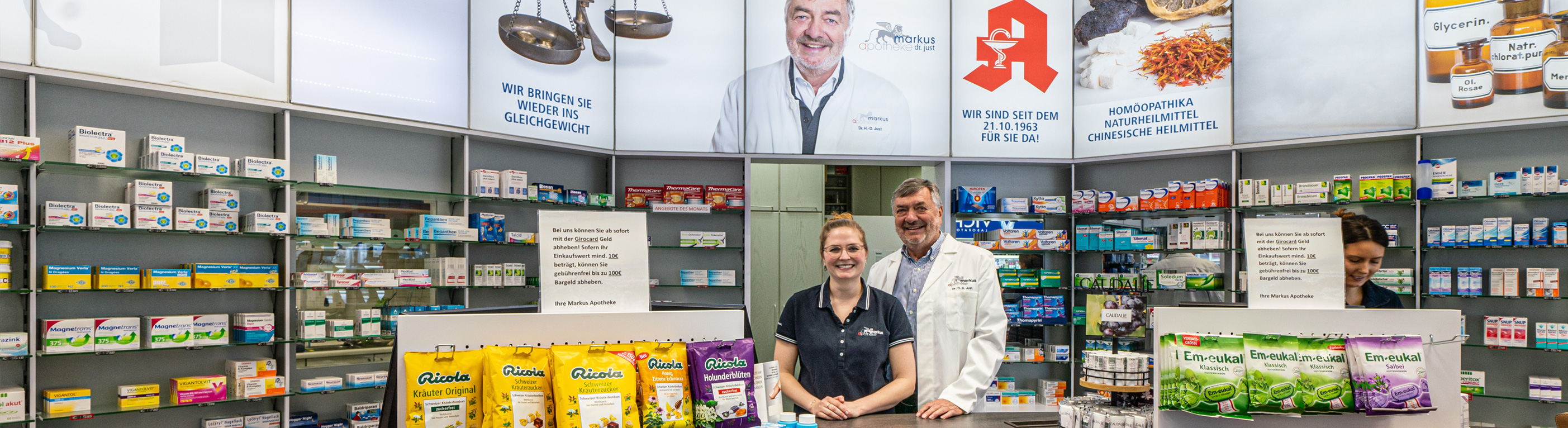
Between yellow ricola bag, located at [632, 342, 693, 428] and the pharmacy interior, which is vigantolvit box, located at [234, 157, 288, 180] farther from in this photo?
yellow ricola bag, located at [632, 342, 693, 428]

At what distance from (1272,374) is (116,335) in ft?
15.0

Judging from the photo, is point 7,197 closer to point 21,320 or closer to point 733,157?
point 21,320

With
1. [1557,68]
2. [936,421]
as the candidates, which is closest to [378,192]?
[936,421]

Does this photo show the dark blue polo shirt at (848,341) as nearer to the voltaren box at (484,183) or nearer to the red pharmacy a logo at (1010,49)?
the voltaren box at (484,183)

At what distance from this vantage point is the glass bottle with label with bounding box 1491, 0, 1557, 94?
4371mm

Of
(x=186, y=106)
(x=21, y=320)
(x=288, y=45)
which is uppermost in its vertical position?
(x=288, y=45)

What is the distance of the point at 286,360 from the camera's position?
433 centimetres

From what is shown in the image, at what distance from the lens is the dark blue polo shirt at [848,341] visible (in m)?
2.57

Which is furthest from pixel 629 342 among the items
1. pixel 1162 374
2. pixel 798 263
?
pixel 798 263

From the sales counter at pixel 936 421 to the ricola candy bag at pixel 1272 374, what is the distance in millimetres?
516

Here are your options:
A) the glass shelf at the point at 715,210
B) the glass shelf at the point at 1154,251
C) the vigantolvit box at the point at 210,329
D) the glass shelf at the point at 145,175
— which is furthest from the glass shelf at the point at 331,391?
the glass shelf at the point at 1154,251

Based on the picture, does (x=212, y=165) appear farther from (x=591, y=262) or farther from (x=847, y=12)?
(x=847, y=12)

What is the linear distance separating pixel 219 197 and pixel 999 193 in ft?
16.3

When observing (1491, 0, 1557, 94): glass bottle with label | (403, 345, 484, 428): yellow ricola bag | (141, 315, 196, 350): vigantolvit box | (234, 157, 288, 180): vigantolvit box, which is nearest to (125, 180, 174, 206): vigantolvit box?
A: (234, 157, 288, 180): vigantolvit box
